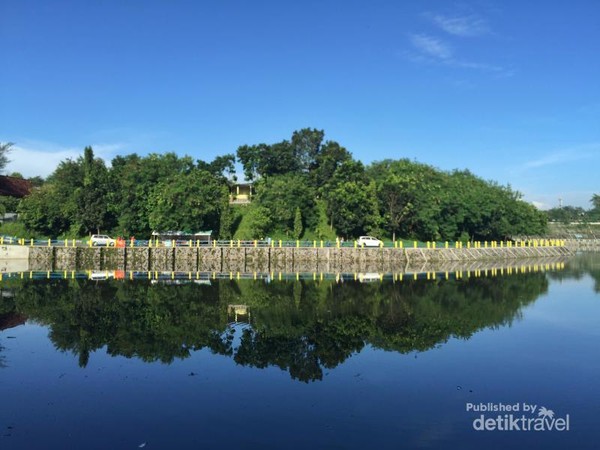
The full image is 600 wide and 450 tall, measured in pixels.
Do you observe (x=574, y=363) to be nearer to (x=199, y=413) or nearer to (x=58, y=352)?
(x=199, y=413)

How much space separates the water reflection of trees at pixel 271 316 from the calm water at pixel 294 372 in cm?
13

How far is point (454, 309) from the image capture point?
89.4 ft

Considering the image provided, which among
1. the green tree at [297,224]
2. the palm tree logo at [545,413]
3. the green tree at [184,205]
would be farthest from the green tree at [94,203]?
the palm tree logo at [545,413]

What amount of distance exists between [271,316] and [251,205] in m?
47.8

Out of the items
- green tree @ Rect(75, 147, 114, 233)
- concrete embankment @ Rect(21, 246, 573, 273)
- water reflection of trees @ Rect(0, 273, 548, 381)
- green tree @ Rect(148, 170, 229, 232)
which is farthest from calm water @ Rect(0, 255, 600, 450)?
green tree @ Rect(75, 147, 114, 233)

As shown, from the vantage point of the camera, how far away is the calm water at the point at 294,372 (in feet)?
36.5

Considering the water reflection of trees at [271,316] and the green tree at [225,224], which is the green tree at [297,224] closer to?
the green tree at [225,224]

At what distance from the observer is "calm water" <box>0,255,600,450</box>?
11133 millimetres

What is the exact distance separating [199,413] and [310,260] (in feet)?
147

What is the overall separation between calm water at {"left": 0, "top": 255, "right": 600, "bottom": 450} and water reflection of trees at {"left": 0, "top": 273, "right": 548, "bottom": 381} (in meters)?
0.13

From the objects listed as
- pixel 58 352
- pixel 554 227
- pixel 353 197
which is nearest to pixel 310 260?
pixel 353 197

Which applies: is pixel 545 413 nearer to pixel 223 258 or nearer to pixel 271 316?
pixel 271 316

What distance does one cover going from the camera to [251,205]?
2817 inches

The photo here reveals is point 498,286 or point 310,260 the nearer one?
point 498,286
